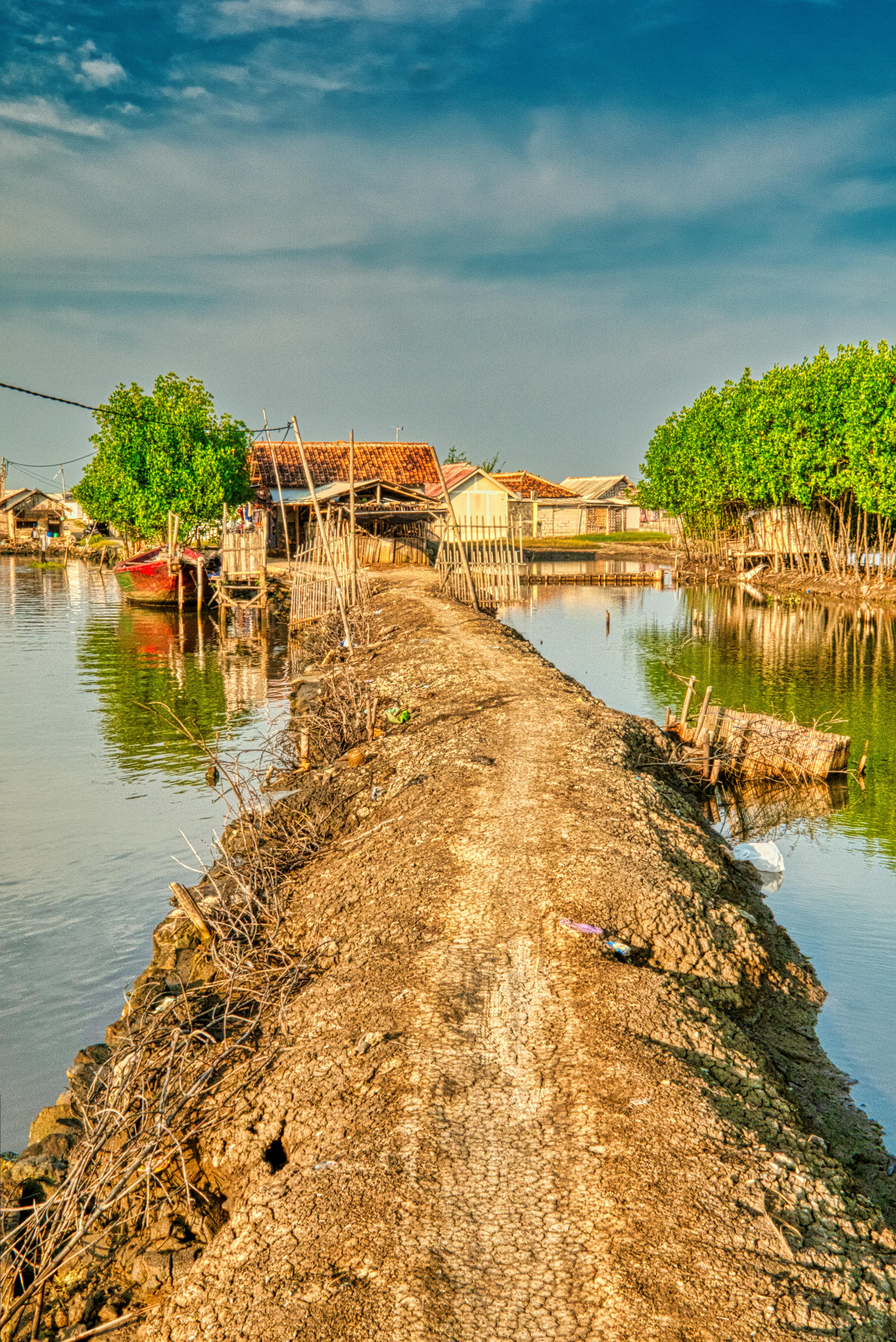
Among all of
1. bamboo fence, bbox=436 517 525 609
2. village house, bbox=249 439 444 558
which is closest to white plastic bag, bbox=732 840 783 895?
bamboo fence, bbox=436 517 525 609

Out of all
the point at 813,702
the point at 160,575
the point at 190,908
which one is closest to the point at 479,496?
the point at 160,575

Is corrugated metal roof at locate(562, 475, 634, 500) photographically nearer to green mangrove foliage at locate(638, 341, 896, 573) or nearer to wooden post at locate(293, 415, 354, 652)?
green mangrove foliage at locate(638, 341, 896, 573)

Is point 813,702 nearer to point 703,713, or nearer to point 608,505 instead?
point 703,713

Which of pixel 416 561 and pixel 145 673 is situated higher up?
pixel 416 561

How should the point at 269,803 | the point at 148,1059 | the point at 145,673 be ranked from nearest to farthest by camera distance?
the point at 148,1059
the point at 269,803
the point at 145,673

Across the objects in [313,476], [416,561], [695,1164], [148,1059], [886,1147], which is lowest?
[886,1147]

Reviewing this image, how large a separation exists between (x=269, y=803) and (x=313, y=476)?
34245mm

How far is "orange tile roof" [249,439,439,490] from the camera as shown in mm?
42594

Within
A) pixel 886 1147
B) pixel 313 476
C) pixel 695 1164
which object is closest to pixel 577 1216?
pixel 695 1164

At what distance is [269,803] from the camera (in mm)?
10180

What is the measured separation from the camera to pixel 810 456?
120ft

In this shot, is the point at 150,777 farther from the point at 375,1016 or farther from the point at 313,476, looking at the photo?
the point at 313,476

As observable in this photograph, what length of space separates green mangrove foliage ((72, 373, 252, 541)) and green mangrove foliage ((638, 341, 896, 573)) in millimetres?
19278

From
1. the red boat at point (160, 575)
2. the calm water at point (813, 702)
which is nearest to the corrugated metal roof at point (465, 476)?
the calm water at point (813, 702)
